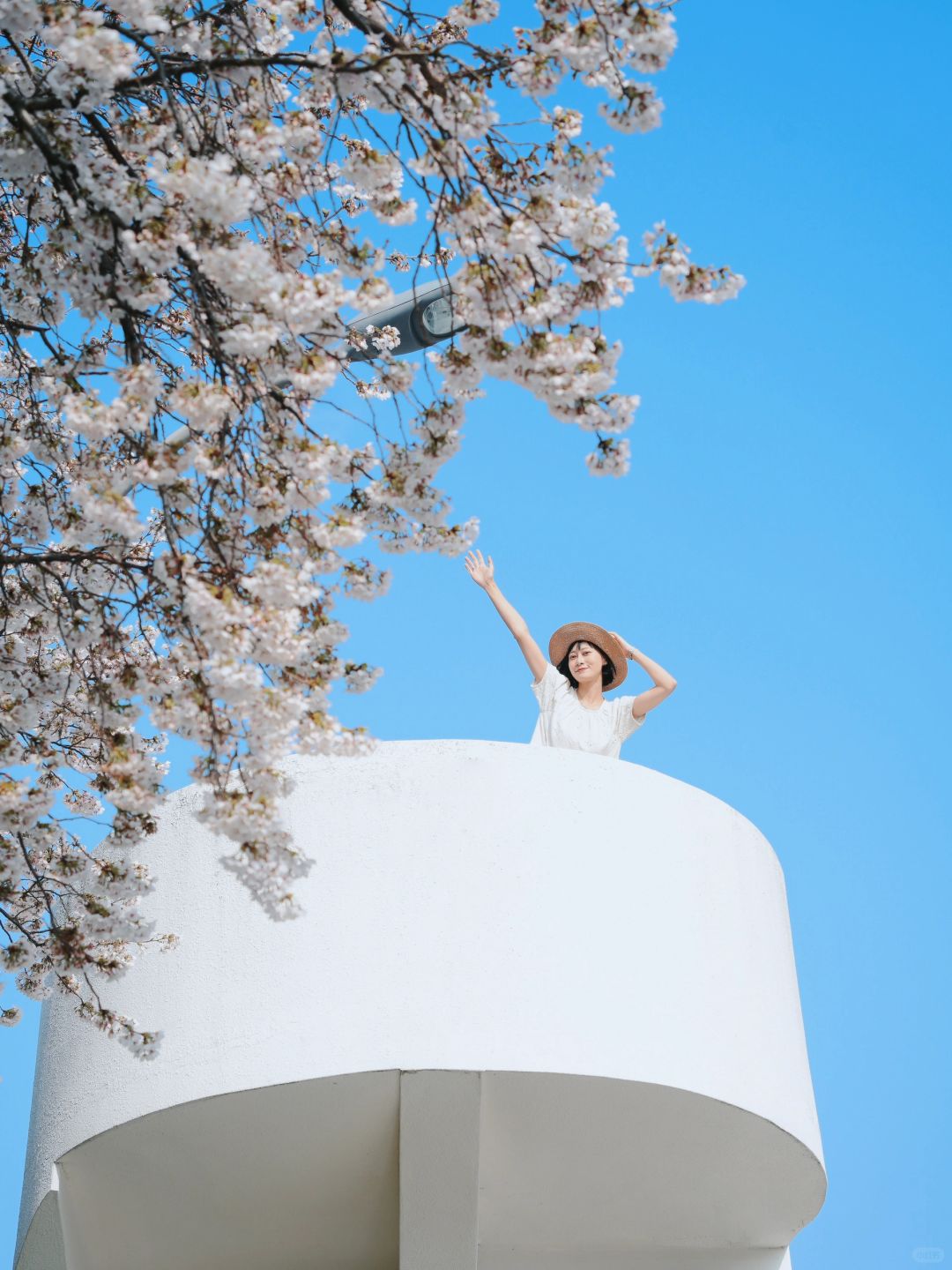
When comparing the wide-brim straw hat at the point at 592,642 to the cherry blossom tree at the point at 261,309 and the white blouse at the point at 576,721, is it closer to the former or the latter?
the white blouse at the point at 576,721

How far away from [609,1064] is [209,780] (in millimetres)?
2649

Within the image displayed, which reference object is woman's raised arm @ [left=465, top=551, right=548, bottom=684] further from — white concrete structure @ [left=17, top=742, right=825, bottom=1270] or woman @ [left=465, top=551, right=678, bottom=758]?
white concrete structure @ [left=17, top=742, right=825, bottom=1270]

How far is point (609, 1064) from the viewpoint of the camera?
5852 millimetres

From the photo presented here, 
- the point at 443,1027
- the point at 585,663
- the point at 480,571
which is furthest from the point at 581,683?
the point at 443,1027

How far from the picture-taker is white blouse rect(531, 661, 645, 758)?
24.1 ft

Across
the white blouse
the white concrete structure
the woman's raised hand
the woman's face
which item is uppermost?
the woman's raised hand

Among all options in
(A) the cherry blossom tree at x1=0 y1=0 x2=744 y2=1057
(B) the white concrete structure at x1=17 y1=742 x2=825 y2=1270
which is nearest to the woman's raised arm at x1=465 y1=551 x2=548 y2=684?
(B) the white concrete structure at x1=17 y1=742 x2=825 y2=1270

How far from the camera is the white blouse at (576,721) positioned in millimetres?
7336

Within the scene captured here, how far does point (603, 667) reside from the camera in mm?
7750

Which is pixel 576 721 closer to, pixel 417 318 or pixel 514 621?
pixel 514 621

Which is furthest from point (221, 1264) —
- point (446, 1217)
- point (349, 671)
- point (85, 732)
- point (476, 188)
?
point (476, 188)

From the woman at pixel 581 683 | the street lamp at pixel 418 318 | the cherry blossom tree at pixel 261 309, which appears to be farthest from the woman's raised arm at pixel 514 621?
the cherry blossom tree at pixel 261 309

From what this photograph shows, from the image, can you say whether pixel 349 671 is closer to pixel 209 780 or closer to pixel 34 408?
pixel 209 780

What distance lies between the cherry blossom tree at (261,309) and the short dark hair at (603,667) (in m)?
3.41
